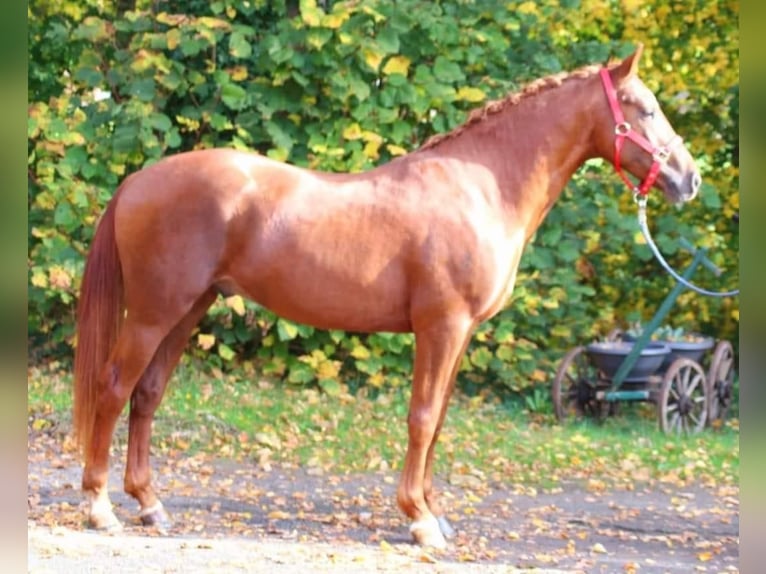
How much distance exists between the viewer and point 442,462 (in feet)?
22.1

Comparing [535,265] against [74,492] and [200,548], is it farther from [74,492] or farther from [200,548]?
[200,548]

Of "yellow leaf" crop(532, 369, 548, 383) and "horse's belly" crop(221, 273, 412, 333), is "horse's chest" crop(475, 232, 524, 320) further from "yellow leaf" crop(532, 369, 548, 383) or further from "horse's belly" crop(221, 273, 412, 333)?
"yellow leaf" crop(532, 369, 548, 383)

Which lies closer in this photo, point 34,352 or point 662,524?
point 662,524

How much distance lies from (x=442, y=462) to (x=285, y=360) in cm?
183

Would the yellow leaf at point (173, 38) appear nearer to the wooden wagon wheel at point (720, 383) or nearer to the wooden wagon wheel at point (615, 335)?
the wooden wagon wheel at point (615, 335)

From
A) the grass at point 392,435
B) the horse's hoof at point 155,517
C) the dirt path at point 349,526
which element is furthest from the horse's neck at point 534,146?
the grass at point 392,435

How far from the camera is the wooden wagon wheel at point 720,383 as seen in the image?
319 inches

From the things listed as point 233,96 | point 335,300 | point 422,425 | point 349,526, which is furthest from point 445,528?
point 233,96

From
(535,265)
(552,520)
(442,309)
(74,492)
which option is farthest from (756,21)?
→ (535,265)

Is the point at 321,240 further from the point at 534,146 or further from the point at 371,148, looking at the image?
the point at 371,148

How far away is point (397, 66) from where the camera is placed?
7555mm

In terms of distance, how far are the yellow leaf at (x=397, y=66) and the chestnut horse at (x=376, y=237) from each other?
2.97m

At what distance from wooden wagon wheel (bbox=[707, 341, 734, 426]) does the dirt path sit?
1991mm

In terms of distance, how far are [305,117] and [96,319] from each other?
11.9 feet
